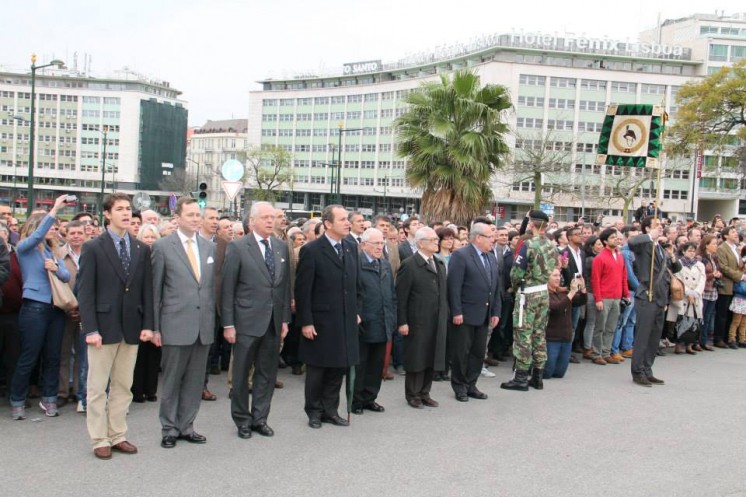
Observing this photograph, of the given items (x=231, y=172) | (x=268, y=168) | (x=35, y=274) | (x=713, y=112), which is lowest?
(x=35, y=274)

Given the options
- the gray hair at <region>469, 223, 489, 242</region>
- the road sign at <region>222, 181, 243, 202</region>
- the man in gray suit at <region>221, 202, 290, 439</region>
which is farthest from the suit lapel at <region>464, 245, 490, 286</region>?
the road sign at <region>222, 181, 243, 202</region>

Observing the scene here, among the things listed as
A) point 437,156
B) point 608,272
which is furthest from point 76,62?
point 608,272

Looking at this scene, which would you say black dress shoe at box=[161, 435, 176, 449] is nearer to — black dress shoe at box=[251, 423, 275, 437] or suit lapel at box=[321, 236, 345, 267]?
black dress shoe at box=[251, 423, 275, 437]

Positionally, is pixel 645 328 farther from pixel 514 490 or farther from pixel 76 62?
pixel 76 62

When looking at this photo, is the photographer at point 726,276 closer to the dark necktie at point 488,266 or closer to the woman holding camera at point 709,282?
the woman holding camera at point 709,282

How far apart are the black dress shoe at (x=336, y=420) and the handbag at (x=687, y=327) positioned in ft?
25.7

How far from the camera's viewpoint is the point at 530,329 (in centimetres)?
912

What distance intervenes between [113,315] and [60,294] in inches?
57.5

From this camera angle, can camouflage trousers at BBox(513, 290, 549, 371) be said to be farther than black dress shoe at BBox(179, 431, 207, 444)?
Yes

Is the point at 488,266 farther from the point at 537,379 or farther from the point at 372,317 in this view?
the point at 372,317

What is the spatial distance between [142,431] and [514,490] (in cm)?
355

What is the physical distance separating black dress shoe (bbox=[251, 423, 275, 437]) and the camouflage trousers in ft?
12.2

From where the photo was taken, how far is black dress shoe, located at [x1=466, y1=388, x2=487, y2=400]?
862 cm

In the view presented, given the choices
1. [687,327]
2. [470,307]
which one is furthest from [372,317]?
[687,327]
